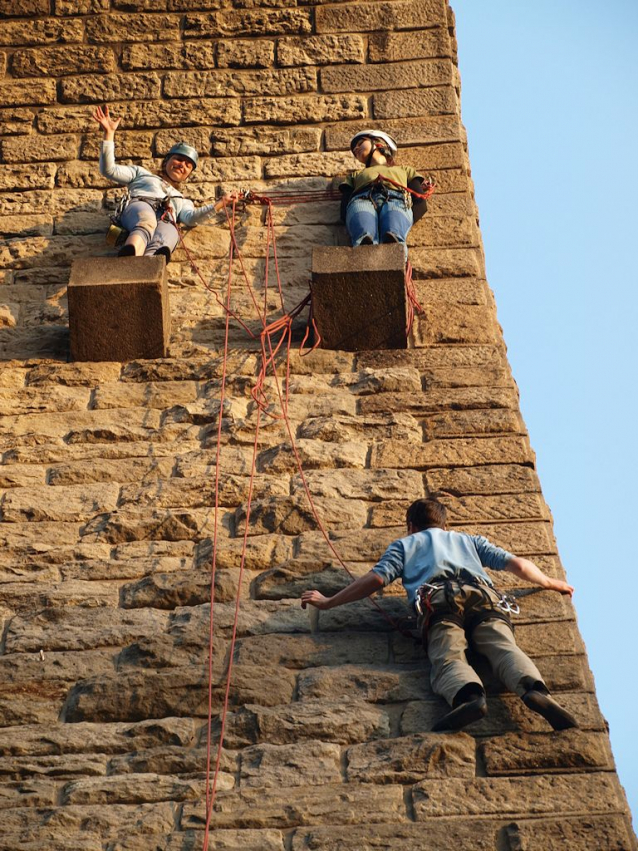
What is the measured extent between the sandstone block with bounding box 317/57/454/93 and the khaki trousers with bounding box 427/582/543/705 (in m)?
3.97

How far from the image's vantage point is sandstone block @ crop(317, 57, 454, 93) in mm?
8250

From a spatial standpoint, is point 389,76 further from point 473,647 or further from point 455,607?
point 473,647

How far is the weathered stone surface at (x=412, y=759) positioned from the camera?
15.5 feet

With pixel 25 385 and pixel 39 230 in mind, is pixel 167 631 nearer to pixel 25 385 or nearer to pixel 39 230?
pixel 25 385

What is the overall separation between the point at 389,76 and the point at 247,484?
3173mm

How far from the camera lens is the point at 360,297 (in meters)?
6.97

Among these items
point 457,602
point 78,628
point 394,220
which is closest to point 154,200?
point 394,220

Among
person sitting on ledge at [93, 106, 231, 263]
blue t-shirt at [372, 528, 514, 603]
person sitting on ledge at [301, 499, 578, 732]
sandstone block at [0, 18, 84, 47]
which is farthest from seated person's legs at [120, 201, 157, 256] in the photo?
blue t-shirt at [372, 528, 514, 603]

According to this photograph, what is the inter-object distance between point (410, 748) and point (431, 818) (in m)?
0.30

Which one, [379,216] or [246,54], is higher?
[246,54]

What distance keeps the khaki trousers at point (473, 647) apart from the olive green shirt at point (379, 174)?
300 cm

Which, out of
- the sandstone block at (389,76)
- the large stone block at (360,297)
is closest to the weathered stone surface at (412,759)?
the large stone block at (360,297)

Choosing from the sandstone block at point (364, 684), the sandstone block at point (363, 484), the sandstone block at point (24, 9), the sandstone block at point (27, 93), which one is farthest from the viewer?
the sandstone block at point (24, 9)

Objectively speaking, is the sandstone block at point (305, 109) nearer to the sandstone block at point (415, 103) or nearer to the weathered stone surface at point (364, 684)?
the sandstone block at point (415, 103)
